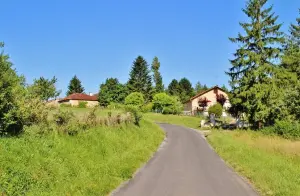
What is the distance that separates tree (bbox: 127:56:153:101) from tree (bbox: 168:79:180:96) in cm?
3207

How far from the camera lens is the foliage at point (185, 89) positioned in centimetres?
13275

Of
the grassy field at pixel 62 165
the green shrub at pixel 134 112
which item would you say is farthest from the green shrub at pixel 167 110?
the grassy field at pixel 62 165

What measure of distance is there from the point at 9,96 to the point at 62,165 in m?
3.14

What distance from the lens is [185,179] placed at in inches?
575

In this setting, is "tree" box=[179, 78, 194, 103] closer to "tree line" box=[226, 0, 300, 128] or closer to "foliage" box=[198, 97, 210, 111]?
"foliage" box=[198, 97, 210, 111]

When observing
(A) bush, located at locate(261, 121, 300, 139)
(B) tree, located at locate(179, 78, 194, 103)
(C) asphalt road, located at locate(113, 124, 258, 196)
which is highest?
(B) tree, located at locate(179, 78, 194, 103)

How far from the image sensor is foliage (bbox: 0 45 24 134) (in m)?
12.5

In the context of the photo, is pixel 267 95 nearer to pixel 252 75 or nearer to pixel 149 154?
pixel 252 75

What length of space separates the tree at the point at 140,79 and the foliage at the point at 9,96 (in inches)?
3399

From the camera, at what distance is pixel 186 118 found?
66.8 m

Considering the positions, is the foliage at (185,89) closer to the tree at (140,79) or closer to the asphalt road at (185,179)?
the tree at (140,79)

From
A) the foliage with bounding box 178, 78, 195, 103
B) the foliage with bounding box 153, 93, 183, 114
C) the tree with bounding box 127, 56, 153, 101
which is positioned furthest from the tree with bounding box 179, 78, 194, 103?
the foliage with bounding box 153, 93, 183, 114

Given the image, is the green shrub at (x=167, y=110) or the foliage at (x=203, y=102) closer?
the green shrub at (x=167, y=110)

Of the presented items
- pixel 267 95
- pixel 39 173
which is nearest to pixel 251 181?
pixel 39 173
